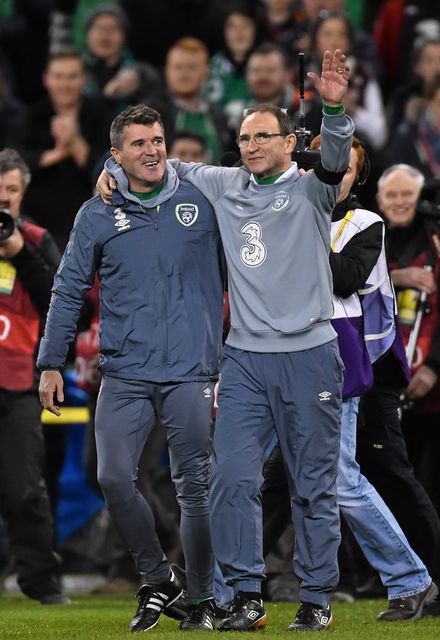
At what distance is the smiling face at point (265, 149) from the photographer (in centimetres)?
689

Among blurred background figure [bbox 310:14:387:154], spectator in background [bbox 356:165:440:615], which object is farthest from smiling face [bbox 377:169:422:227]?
blurred background figure [bbox 310:14:387:154]

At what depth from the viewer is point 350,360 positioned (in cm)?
743

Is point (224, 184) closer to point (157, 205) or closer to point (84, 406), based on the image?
point (157, 205)

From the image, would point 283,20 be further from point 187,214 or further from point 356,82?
point 187,214

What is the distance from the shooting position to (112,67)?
512 inches

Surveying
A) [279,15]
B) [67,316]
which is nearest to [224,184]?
[67,316]

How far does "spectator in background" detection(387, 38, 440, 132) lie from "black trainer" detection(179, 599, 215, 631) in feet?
20.9

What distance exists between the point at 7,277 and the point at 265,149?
2353 millimetres

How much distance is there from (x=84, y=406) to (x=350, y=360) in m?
3.91

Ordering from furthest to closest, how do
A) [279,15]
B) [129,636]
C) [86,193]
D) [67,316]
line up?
[279,15]
[86,193]
[67,316]
[129,636]

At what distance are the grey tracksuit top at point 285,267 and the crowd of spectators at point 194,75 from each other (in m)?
3.89

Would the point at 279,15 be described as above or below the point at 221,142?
above

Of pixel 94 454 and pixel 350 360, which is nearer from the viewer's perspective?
pixel 350 360

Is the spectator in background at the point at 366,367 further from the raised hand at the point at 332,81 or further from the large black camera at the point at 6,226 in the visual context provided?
the large black camera at the point at 6,226
